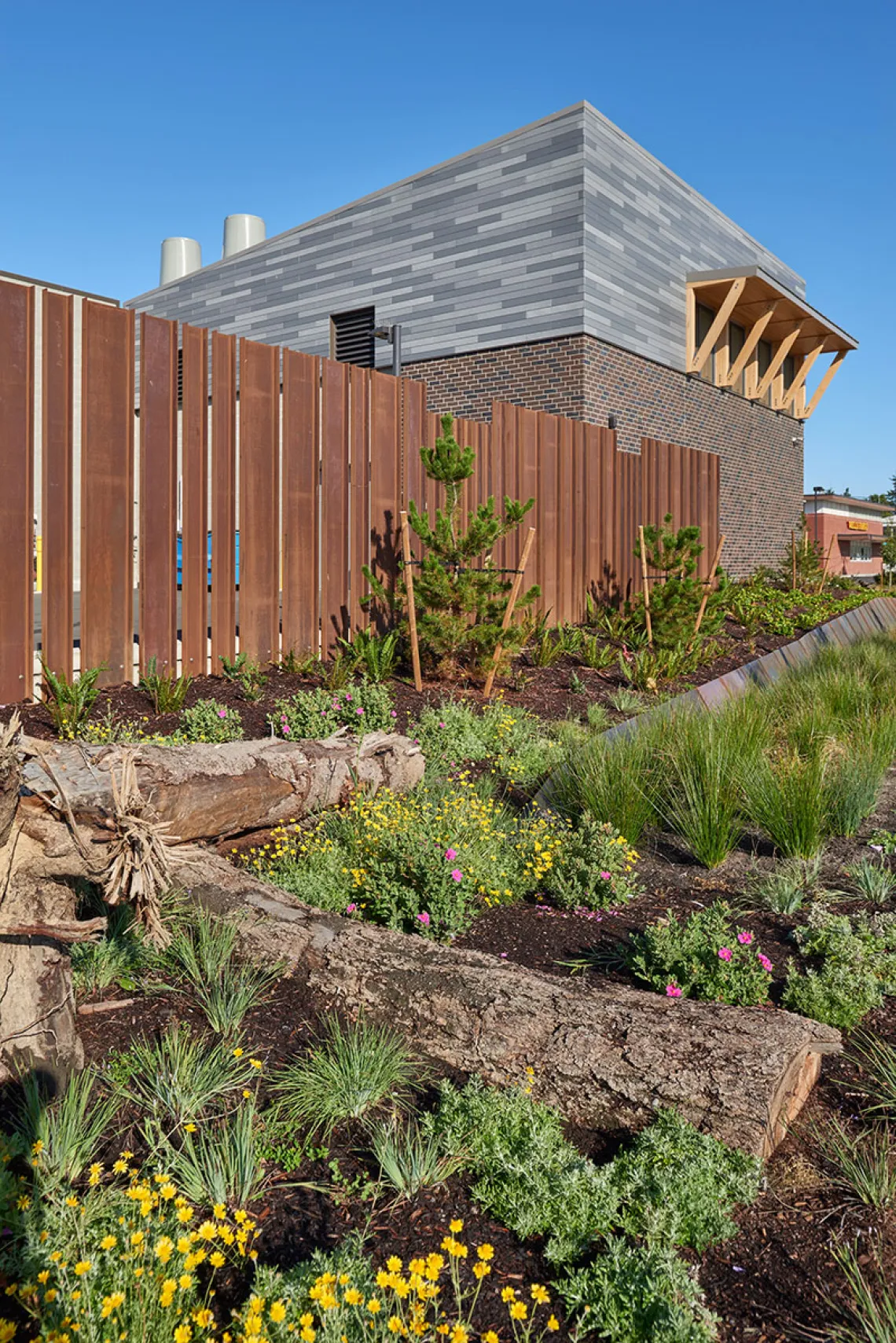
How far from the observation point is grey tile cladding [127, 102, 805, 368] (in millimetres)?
13742

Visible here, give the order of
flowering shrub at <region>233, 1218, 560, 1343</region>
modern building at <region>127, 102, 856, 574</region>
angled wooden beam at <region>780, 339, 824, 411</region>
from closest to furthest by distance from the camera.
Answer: flowering shrub at <region>233, 1218, 560, 1343</region>
modern building at <region>127, 102, 856, 574</region>
angled wooden beam at <region>780, 339, 824, 411</region>

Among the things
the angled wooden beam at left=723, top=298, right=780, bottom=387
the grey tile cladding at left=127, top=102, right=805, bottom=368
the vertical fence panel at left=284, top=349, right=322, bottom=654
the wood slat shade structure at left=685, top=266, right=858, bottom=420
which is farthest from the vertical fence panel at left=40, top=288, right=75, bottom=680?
the angled wooden beam at left=723, top=298, right=780, bottom=387

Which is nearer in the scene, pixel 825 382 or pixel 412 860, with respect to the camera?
pixel 412 860

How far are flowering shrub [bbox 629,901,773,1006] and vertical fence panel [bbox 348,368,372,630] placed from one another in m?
4.87

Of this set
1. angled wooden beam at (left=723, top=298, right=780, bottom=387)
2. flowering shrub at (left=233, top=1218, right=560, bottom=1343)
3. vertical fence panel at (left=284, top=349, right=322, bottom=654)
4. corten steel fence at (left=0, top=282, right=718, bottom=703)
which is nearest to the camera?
flowering shrub at (left=233, top=1218, right=560, bottom=1343)

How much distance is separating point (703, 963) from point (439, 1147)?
1191mm

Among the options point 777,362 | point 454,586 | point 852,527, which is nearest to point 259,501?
point 454,586

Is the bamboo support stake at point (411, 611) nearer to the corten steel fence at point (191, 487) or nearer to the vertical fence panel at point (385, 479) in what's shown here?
the vertical fence panel at point (385, 479)

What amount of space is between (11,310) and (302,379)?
2196 mm

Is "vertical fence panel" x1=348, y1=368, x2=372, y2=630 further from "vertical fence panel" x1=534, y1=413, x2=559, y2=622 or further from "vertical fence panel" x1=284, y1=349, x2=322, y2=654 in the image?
"vertical fence panel" x1=534, y1=413, x2=559, y2=622

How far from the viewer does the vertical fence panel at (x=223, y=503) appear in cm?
653

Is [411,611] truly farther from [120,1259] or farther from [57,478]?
[120,1259]

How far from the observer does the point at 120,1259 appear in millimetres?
1655

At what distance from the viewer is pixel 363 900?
3.64 metres
